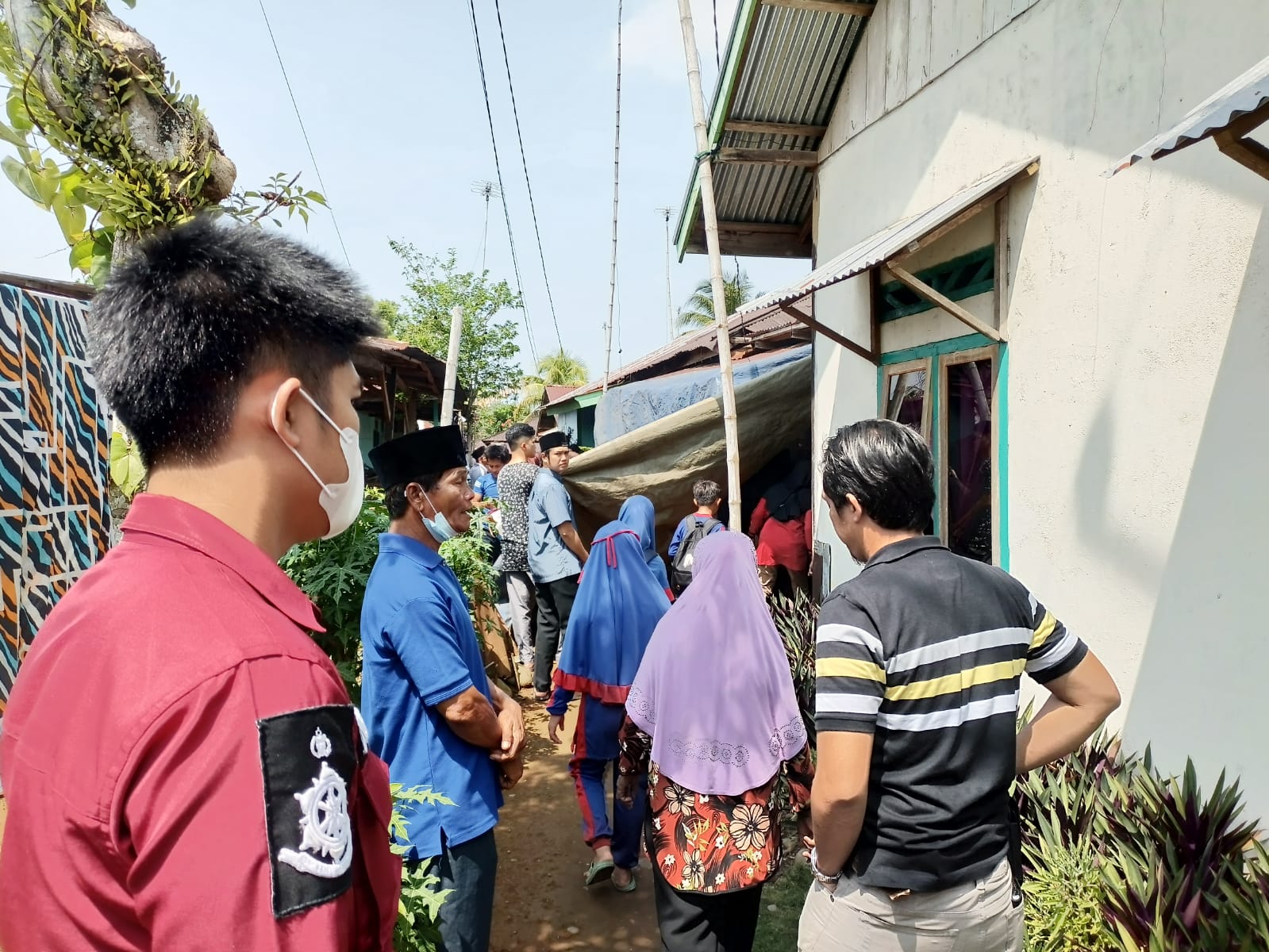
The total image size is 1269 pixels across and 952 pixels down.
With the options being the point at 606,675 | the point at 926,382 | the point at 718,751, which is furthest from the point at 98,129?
the point at 926,382

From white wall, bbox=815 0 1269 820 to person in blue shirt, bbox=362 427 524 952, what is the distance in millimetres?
2311

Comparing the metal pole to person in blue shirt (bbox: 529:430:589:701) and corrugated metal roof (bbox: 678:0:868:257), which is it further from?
corrugated metal roof (bbox: 678:0:868:257)

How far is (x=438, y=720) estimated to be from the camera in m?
2.12

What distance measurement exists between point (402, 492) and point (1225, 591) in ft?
8.79

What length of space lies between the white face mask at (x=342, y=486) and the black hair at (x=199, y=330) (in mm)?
65

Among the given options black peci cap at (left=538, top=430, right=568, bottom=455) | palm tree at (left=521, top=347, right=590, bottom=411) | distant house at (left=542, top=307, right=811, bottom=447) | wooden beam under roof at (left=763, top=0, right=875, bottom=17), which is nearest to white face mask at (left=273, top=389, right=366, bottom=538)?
distant house at (left=542, top=307, right=811, bottom=447)

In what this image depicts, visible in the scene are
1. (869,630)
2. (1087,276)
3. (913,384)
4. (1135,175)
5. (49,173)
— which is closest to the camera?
(869,630)

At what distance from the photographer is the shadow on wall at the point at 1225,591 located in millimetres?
2410

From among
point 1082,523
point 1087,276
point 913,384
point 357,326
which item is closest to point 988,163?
point 1087,276

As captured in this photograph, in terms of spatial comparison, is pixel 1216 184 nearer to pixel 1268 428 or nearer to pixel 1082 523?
pixel 1268 428

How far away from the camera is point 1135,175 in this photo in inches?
113

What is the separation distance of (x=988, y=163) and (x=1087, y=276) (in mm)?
919

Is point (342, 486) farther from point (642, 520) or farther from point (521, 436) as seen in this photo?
point (521, 436)

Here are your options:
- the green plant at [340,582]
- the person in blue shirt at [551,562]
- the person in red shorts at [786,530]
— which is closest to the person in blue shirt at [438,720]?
the green plant at [340,582]
